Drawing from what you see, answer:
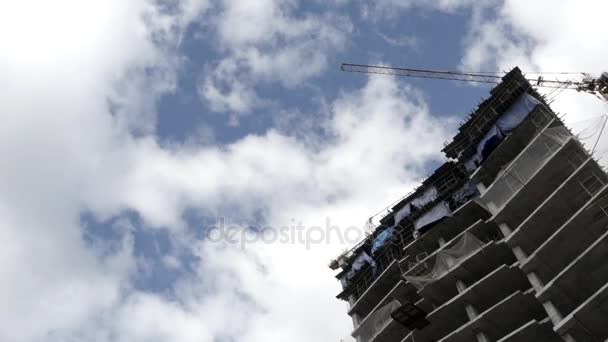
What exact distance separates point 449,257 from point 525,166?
29.0ft

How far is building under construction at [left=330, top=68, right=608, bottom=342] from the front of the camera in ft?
110

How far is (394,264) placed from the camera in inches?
1902

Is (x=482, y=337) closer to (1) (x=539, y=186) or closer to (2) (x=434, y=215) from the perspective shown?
(1) (x=539, y=186)

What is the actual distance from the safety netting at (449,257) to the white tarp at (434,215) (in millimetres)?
3560

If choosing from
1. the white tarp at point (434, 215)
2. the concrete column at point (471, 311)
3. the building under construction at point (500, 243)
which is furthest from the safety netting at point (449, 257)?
the white tarp at point (434, 215)

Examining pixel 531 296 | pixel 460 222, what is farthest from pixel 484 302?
pixel 460 222

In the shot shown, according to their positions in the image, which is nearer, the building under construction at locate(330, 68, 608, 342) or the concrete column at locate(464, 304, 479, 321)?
the building under construction at locate(330, 68, 608, 342)

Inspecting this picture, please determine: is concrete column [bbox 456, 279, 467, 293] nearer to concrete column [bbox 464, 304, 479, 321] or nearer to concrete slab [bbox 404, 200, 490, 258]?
concrete column [bbox 464, 304, 479, 321]

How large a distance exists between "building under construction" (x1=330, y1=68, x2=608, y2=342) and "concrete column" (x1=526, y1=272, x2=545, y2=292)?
0.07m

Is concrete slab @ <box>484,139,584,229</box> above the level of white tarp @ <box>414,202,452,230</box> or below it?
below

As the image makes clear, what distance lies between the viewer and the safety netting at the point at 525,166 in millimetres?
37906

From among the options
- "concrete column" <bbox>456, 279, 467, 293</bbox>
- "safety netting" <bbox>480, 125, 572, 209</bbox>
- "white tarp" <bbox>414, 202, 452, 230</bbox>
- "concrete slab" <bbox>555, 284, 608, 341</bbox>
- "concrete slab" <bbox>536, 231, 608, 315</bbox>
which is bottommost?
"concrete slab" <bbox>555, 284, 608, 341</bbox>

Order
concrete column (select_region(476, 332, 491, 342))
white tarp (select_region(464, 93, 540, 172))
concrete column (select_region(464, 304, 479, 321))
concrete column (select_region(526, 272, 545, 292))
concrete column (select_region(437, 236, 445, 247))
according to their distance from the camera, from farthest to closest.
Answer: concrete column (select_region(437, 236, 445, 247)) < white tarp (select_region(464, 93, 540, 172)) < concrete column (select_region(464, 304, 479, 321)) < concrete column (select_region(476, 332, 491, 342)) < concrete column (select_region(526, 272, 545, 292))

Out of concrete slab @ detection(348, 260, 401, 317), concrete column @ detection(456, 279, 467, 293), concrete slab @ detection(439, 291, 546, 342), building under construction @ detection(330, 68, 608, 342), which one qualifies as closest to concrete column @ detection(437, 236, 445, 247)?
building under construction @ detection(330, 68, 608, 342)
